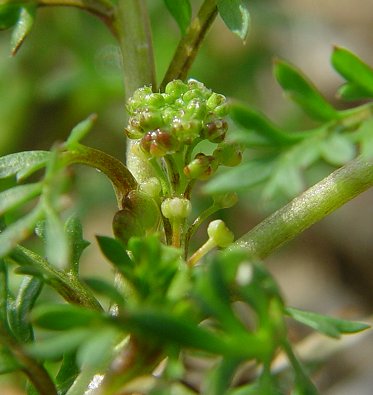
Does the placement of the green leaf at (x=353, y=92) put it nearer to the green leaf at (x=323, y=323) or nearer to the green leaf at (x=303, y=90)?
the green leaf at (x=303, y=90)

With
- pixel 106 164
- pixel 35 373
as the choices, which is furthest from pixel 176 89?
pixel 35 373

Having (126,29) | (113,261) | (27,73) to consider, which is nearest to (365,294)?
(27,73)

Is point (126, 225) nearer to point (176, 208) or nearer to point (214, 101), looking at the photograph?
point (176, 208)

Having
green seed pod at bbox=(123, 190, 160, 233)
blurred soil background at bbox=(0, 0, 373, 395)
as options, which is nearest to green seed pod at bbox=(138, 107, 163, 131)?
green seed pod at bbox=(123, 190, 160, 233)

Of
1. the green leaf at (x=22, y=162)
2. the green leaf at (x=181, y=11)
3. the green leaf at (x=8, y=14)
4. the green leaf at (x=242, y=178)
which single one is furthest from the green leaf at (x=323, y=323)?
→ the green leaf at (x=8, y=14)

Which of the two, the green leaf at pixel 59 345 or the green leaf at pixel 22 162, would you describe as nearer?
the green leaf at pixel 59 345

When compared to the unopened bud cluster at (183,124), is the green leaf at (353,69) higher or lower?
higher

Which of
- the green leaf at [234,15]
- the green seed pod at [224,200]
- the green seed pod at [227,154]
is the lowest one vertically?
the green seed pod at [224,200]

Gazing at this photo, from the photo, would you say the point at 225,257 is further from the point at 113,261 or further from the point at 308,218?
the point at 308,218

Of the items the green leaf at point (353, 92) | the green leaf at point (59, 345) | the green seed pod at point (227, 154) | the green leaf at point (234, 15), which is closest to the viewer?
A: the green leaf at point (59, 345)
